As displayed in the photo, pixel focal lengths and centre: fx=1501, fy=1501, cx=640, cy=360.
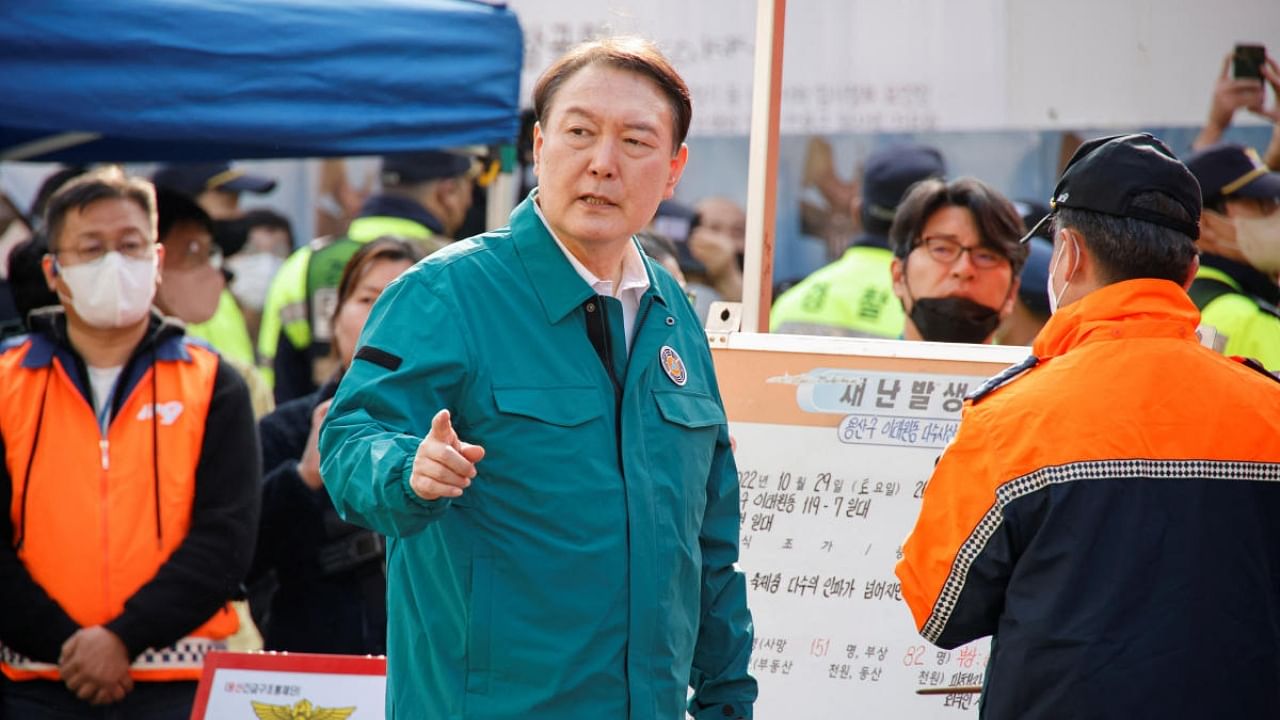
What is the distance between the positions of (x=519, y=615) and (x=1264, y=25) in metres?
5.42

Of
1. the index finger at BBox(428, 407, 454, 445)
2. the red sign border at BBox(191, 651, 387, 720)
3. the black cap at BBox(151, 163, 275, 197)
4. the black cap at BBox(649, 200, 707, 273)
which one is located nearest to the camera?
the index finger at BBox(428, 407, 454, 445)

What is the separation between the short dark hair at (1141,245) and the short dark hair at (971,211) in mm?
1807

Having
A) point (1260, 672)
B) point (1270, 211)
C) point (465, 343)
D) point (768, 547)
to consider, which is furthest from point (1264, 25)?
point (465, 343)

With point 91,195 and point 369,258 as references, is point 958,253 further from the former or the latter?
point 91,195

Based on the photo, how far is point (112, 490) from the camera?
4.37 m

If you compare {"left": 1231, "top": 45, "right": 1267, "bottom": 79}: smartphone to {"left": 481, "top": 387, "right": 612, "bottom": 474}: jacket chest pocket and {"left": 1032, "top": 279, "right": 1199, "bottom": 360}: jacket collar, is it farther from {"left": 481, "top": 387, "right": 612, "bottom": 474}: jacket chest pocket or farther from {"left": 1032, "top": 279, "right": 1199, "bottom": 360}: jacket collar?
{"left": 481, "top": 387, "right": 612, "bottom": 474}: jacket chest pocket

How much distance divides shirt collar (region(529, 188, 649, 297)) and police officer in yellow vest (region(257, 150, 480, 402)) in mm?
3801

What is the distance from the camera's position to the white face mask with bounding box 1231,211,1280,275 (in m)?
5.42

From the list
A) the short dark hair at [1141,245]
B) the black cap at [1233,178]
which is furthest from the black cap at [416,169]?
the short dark hair at [1141,245]

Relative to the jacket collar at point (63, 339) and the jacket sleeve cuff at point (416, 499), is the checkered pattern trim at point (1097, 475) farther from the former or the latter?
the jacket collar at point (63, 339)

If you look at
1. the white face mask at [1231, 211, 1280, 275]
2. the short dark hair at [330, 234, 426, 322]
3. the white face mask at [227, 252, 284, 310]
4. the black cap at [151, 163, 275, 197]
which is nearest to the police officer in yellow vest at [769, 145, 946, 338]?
the white face mask at [1231, 211, 1280, 275]

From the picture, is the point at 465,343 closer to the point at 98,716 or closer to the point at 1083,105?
the point at 98,716

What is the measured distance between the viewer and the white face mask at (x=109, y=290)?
4535 mm

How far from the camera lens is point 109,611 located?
430 centimetres
